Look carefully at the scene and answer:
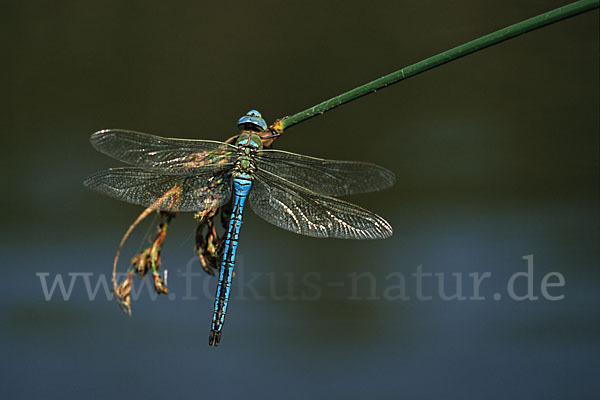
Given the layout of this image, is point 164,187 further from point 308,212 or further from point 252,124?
point 308,212

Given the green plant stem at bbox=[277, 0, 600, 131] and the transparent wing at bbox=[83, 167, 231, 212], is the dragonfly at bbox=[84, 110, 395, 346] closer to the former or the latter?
the transparent wing at bbox=[83, 167, 231, 212]

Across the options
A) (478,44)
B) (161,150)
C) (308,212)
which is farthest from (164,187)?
(478,44)

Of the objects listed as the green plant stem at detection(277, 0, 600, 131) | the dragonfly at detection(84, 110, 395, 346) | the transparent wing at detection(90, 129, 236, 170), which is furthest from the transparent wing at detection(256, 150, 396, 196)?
the green plant stem at detection(277, 0, 600, 131)

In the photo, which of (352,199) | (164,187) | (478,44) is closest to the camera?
(478,44)

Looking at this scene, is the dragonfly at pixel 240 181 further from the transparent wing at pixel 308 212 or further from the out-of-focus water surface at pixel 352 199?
the out-of-focus water surface at pixel 352 199

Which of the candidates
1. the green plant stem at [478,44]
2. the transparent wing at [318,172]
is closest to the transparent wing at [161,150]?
the transparent wing at [318,172]

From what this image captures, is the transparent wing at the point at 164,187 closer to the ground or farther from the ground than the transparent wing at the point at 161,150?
closer to the ground

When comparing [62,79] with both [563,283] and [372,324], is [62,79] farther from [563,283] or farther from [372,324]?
[563,283]
